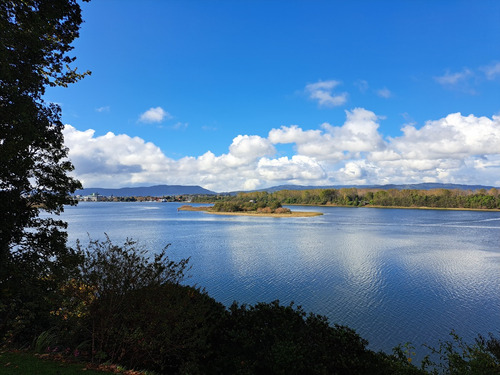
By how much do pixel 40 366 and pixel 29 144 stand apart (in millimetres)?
6233

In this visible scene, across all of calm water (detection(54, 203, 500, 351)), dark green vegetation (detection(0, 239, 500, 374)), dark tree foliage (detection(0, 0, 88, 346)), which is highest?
dark tree foliage (detection(0, 0, 88, 346))

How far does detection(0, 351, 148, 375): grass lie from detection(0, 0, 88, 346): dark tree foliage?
1.41 metres

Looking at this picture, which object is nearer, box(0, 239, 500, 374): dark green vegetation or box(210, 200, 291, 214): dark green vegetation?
box(0, 239, 500, 374): dark green vegetation

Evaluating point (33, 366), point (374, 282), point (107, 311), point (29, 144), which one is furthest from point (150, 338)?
point (374, 282)

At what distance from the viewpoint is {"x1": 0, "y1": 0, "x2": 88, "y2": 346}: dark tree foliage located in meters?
8.56

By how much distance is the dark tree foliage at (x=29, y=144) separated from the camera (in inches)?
337

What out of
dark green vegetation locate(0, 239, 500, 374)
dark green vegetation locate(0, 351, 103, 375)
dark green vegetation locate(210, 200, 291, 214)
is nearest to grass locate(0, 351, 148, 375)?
dark green vegetation locate(0, 351, 103, 375)

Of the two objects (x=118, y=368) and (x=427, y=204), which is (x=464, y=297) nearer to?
(x=118, y=368)

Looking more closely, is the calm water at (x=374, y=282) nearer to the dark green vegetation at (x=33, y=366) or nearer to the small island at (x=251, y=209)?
the dark green vegetation at (x=33, y=366)

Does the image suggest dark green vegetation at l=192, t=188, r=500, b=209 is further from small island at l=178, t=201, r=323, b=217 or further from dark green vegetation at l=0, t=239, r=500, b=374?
dark green vegetation at l=0, t=239, r=500, b=374

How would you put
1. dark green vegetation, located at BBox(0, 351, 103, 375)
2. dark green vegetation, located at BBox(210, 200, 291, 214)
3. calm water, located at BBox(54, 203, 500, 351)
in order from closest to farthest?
1. dark green vegetation, located at BBox(0, 351, 103, 375)
2. calm water, located at BBox(54, 203, 500, 351)
3. dark green vegetation, located at BBox(210, 200, 291, 214)

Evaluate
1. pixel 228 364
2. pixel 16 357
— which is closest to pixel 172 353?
pixel 228 364

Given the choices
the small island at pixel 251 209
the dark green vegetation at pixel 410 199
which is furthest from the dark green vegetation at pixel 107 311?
the dark green vegetation at pixel 410 199

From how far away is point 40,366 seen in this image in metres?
6.09
